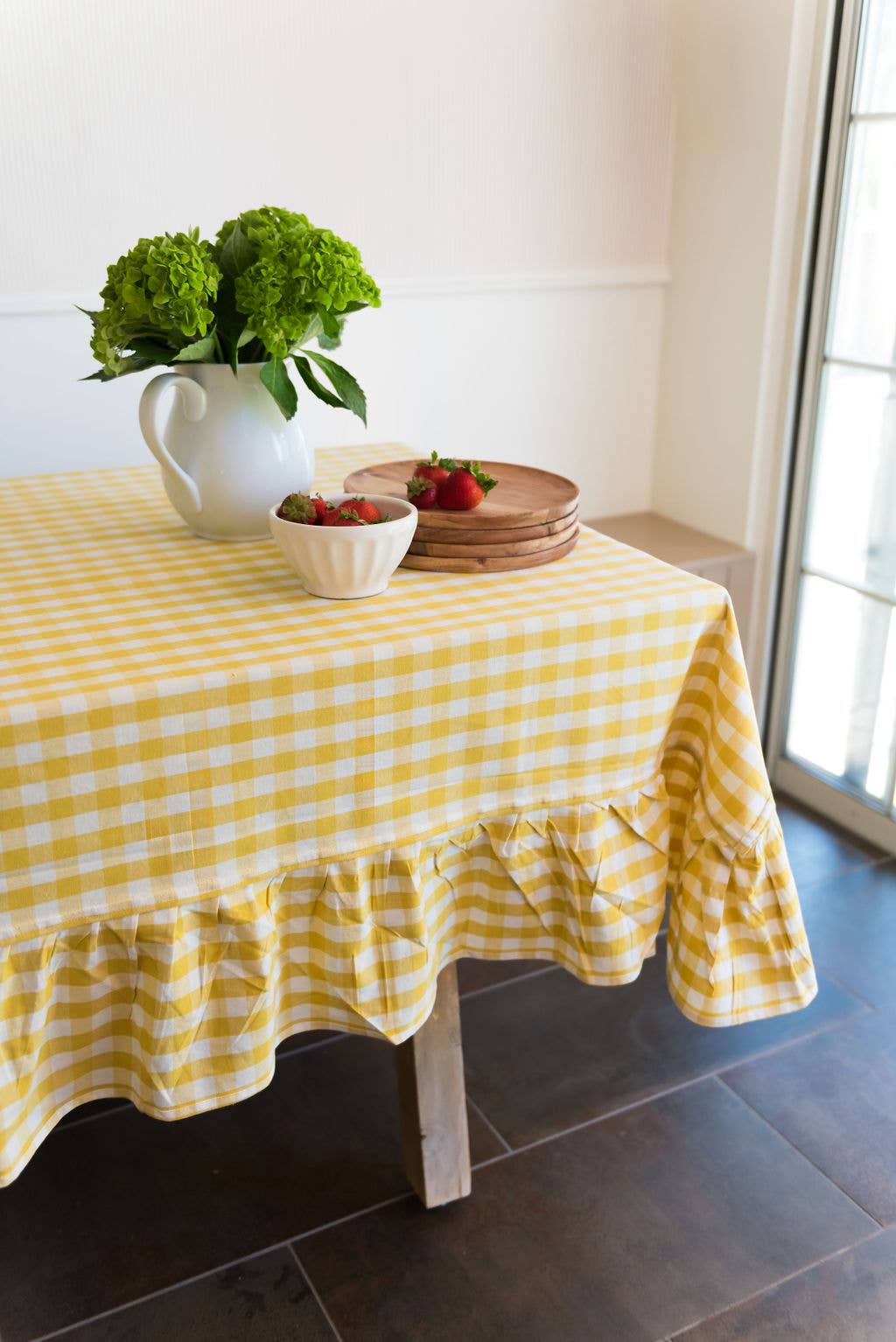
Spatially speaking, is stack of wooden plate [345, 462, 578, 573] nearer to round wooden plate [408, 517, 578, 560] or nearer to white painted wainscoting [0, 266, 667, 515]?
round wooden plate [408, 517, 578, 560]

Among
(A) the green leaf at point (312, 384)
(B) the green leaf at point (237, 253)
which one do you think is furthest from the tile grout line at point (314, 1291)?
(B) the green leaf at point (237, 253)

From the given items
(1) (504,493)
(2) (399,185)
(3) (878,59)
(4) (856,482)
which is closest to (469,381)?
(2) (399,185)

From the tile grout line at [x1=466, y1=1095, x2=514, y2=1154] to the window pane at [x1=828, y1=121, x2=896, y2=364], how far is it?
1.52 meters

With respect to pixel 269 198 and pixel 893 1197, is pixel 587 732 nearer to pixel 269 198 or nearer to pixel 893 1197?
pixel 893 1197

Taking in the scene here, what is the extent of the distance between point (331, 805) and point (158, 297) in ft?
1.81

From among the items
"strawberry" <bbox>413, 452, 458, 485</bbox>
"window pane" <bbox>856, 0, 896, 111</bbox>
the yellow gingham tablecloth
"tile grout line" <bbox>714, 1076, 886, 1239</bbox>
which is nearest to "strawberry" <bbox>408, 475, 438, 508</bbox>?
"strawberry" <bbox>413, 452, 458, 485</bbox>

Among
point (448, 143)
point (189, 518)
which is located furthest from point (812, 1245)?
point (448, 143)

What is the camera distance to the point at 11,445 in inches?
83.3

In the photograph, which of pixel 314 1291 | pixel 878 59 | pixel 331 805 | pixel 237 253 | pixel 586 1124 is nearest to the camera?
pixel 331 805

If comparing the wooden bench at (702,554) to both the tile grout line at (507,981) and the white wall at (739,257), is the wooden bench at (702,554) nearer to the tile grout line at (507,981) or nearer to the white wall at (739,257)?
the white wall at (739,257)

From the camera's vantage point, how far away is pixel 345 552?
48.3 inches

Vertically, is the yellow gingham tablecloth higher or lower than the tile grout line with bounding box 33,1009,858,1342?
higher

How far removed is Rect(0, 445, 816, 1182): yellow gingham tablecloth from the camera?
1093mm

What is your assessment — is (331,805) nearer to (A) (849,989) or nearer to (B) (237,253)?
(B) (237,253)
